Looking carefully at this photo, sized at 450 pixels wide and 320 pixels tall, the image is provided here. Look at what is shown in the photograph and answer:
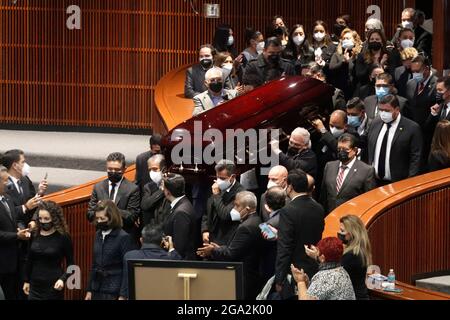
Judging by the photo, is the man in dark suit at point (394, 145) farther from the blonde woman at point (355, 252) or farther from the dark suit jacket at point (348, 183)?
the blonde woman at point (355, 252)

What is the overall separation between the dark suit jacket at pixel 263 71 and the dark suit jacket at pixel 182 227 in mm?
2841

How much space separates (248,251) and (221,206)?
583 millimetres

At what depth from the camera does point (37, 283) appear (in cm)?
1029

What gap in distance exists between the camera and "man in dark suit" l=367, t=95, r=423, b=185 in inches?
417

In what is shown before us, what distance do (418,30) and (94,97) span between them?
491 cm

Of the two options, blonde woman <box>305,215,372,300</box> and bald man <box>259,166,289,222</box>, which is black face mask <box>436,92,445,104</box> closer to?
bald man <box>259,166,289,222</box>

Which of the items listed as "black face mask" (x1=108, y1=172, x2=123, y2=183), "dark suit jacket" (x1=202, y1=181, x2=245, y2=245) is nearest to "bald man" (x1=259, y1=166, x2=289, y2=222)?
"dark suit jacket" (x1=202, y1=181, x2=245, y2=245)

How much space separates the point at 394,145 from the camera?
10602 millimetres

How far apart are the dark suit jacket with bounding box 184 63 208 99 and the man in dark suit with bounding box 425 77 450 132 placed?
2.91 m

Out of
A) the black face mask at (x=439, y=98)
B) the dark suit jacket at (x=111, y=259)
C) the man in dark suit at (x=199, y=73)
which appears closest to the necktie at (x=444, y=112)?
the black face mask at (x=439, y=98)

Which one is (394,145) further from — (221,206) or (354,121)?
(221,206)

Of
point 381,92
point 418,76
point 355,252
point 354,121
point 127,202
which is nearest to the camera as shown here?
point 355,252

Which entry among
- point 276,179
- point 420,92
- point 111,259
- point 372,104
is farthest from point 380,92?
point 111,259
